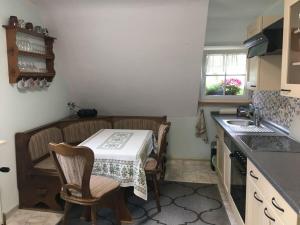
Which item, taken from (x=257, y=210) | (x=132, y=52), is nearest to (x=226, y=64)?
(x=132, y=52)

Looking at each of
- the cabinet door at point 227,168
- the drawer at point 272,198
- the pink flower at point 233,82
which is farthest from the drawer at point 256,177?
the pink flower at point 233,82

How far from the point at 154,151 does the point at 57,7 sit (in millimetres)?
1967

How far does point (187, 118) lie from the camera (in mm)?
4258

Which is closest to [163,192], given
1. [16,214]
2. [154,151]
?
[154,151]

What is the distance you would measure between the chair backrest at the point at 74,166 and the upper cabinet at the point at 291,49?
1473 mm

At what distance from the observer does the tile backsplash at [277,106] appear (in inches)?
101

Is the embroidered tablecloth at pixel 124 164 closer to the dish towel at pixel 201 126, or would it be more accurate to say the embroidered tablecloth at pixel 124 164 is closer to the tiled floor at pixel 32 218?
the tiled floor at pixel 32 218

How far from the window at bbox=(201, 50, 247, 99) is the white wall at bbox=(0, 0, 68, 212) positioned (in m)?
2.39

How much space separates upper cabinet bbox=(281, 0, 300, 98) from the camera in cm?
176

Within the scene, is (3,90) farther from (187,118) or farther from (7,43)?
(187,118)

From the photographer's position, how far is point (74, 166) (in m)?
2.10

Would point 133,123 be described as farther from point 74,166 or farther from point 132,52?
point 74,166

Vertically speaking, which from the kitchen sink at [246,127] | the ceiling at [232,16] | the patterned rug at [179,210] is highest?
the ceiling at [232,16]

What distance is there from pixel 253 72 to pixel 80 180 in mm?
2024
